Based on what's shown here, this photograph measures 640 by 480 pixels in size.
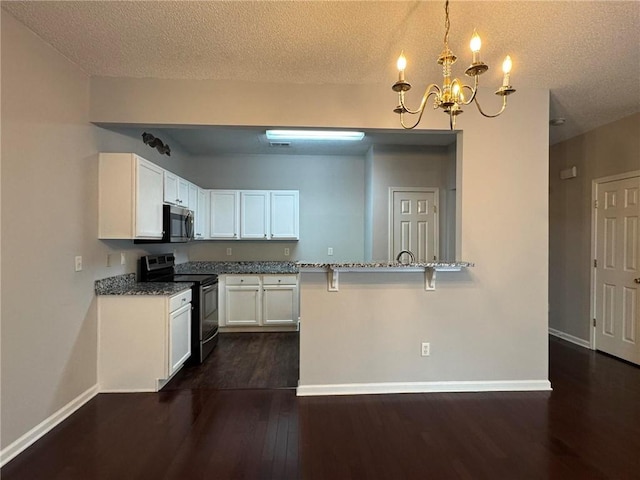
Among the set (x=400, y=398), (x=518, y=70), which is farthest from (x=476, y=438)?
(x=518, y=70)

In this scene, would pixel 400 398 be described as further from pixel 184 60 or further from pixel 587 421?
pixel 184 60

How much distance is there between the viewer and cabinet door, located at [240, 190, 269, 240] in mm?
4805

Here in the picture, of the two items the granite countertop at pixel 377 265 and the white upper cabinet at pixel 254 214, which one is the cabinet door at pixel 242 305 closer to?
the white upper cabinet at pixel 254 214

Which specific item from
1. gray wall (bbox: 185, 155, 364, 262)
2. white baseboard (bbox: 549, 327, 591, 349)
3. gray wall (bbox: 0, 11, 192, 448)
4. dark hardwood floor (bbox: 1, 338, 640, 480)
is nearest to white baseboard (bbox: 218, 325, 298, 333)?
gray wall (bbox: 185, 155, 364, 262)

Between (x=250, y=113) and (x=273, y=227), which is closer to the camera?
(x=250, y=113)

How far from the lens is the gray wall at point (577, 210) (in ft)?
11.7

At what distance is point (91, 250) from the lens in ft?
8.95

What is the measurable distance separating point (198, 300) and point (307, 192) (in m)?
2.47

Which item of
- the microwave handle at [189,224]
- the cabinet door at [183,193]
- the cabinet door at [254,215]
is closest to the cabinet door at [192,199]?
the cabinet door at [183,193]

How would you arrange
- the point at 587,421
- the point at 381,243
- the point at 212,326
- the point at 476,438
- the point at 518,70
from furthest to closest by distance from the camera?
1. the point at 381,243
2. the point at 212,326
3. the point at 518,70
4. the point at 587,421
5. the point at 476,438

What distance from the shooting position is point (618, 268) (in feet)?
11.8

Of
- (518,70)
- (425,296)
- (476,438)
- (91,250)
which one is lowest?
(476,438)

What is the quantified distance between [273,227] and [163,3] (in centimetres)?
320

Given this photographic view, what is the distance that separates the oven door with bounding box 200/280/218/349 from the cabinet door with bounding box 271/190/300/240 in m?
1.31
